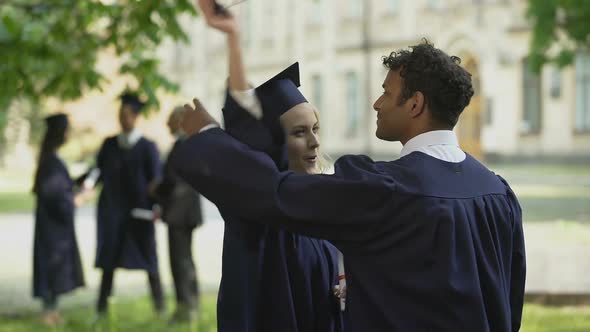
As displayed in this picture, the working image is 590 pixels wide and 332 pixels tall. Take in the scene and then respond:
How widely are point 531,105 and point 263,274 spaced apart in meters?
34.1

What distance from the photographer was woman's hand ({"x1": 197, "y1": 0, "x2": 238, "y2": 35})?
9.27ft

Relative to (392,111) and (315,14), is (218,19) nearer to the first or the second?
(392,111)

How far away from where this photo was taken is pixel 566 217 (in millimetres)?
18422

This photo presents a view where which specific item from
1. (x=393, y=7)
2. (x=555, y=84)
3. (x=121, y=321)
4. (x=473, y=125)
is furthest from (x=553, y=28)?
(x=393, y=7)

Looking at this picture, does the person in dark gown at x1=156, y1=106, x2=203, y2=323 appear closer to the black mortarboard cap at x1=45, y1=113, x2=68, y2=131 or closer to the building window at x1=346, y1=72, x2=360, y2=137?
the black mortarboard cap at x1=45, y1=113, x2=68, y2=131

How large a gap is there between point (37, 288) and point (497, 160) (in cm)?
2846

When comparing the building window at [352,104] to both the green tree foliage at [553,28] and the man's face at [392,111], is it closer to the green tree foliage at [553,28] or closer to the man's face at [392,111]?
the green tree foliage at [553,28]

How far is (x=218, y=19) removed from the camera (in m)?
2.85

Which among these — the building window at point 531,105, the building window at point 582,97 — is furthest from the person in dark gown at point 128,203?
the building window at point 531,105

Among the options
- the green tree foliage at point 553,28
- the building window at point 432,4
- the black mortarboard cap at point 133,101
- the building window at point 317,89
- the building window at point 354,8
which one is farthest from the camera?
the building window at point 317,89

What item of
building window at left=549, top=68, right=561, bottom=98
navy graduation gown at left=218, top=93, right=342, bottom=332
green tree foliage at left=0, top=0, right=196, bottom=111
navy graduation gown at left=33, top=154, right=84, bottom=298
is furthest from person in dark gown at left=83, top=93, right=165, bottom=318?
building window at left=549, top=68, right=561, bottom=98

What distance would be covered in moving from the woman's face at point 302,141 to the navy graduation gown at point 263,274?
0.21 meters

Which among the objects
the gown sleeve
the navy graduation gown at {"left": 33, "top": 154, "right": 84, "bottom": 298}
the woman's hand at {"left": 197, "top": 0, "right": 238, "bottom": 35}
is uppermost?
the woman's hand at {"left": 197, "top": 0, "right": 238, "bottom": 35}

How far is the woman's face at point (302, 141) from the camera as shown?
10.4 ft
